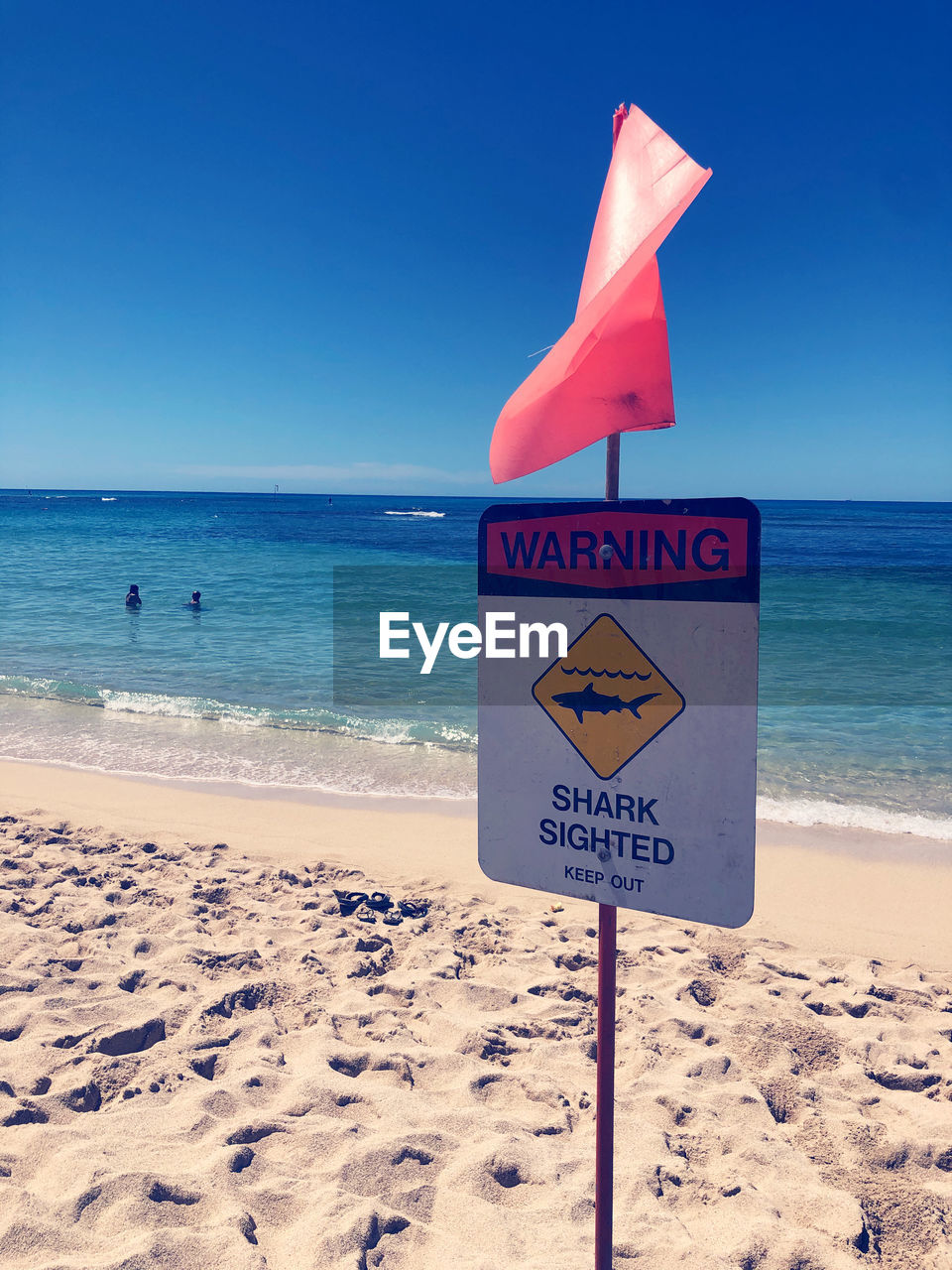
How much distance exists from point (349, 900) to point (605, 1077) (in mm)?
3511

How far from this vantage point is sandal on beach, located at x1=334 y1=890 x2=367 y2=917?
4957 mm

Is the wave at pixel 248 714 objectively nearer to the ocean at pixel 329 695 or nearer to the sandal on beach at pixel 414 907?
the ocean at pixel 329 695

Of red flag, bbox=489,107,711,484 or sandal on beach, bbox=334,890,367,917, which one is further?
sandal on beach, bbox=334,890,367,917

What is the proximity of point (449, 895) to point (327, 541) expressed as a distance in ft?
169

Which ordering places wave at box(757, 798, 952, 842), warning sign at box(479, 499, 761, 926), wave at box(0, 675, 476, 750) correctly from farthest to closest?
1. wave at box(0, 675, 476, 750)
2. wave at box(757, 798, 952, 842)
3. warning sign at box(479, 499, 761, 926)

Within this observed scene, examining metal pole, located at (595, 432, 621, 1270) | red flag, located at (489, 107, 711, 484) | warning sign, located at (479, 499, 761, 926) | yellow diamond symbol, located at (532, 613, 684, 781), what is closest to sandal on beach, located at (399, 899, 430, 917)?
metal pole, located at (595, 432, 621, 1270)

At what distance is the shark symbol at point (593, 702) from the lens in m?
1.60

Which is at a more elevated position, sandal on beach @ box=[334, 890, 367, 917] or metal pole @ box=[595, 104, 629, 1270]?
metal pole @ box=[595, 104, 629, 1270]

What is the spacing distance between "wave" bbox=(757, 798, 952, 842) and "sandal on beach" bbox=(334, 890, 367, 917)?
145 inches

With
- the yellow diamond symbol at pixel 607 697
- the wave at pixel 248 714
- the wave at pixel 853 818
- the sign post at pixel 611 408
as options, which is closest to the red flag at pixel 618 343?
the sign post at pixel 611 408

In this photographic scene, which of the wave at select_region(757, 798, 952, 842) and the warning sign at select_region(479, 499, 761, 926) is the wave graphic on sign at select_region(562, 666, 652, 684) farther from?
the wave at select_region(757, 798, 952, 842)

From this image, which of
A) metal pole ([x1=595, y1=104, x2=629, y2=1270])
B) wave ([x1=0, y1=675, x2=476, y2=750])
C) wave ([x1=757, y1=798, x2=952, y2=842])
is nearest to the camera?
metal pole ([x1=595, y1=104, x2=629, y2=1270])

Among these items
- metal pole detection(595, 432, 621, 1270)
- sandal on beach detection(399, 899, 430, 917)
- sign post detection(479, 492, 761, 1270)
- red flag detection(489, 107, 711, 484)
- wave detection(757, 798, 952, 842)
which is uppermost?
red flag detection(489, 107, 711, 484)

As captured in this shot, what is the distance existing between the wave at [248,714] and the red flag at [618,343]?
7690 mm
